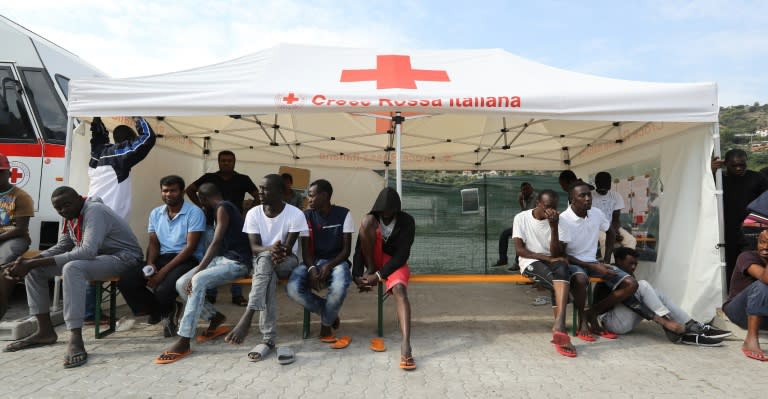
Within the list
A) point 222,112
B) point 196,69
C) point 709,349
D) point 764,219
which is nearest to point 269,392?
point 222,112

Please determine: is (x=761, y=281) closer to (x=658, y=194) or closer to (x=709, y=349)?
(x=709, y=349)

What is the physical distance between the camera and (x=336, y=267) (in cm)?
405

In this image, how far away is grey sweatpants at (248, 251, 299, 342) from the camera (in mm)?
3668

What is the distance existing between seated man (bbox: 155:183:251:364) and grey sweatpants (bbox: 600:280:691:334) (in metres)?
A: 3.39

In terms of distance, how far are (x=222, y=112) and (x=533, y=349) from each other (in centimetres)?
344

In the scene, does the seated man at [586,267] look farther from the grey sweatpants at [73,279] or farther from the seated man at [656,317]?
the grey sweatpants at [73,279]

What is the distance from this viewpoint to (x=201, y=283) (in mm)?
3686

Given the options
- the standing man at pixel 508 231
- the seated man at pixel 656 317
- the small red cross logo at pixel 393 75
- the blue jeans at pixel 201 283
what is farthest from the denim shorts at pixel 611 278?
the standing man at pixel 508 231

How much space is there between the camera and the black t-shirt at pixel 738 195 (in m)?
4.56

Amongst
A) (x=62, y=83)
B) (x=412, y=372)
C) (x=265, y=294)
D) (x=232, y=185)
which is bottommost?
(x=412, y=372)

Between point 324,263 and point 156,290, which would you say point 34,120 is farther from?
point 324,263

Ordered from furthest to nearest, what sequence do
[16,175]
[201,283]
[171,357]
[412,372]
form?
[16,175] < [201,283] < [171,357] < [412,372]

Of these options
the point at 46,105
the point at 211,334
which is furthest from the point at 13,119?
the point at 211,334

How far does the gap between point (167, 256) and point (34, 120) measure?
2.92m
